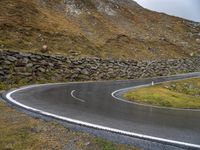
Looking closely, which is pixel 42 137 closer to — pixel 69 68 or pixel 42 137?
→ pixel 42 137

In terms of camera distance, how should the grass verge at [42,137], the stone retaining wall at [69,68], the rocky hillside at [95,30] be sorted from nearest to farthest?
the grass verge at [42,137]
the stone retaining wall at [69,68]
the rocky hillside at [95,30]

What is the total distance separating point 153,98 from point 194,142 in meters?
17.1

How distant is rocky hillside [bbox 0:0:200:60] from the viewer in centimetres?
4284

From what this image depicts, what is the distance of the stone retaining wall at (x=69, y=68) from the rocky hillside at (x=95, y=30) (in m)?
3.00

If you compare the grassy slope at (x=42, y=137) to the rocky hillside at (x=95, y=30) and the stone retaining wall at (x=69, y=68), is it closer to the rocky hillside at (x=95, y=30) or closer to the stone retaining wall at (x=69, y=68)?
the stone retaining wall at (x=69, y=68)

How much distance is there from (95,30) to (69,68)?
20.8 metres

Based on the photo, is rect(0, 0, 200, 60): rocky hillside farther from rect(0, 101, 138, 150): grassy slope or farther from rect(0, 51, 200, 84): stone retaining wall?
rect(0, 101, 138, 150): grassy slope

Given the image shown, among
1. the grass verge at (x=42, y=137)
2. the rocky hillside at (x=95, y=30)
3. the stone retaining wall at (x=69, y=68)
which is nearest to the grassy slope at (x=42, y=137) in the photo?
the grass verge at (x=42, y=137)

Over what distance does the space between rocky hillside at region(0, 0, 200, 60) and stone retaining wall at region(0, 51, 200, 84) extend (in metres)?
3.00

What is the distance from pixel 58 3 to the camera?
59000 millimetres

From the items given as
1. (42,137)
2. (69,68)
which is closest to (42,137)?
(42,137)

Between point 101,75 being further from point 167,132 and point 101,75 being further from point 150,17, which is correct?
point 150,17

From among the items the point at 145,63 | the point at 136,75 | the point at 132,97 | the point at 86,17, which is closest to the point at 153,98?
the point at 132,97

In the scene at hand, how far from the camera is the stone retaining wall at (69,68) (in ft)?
98.8
